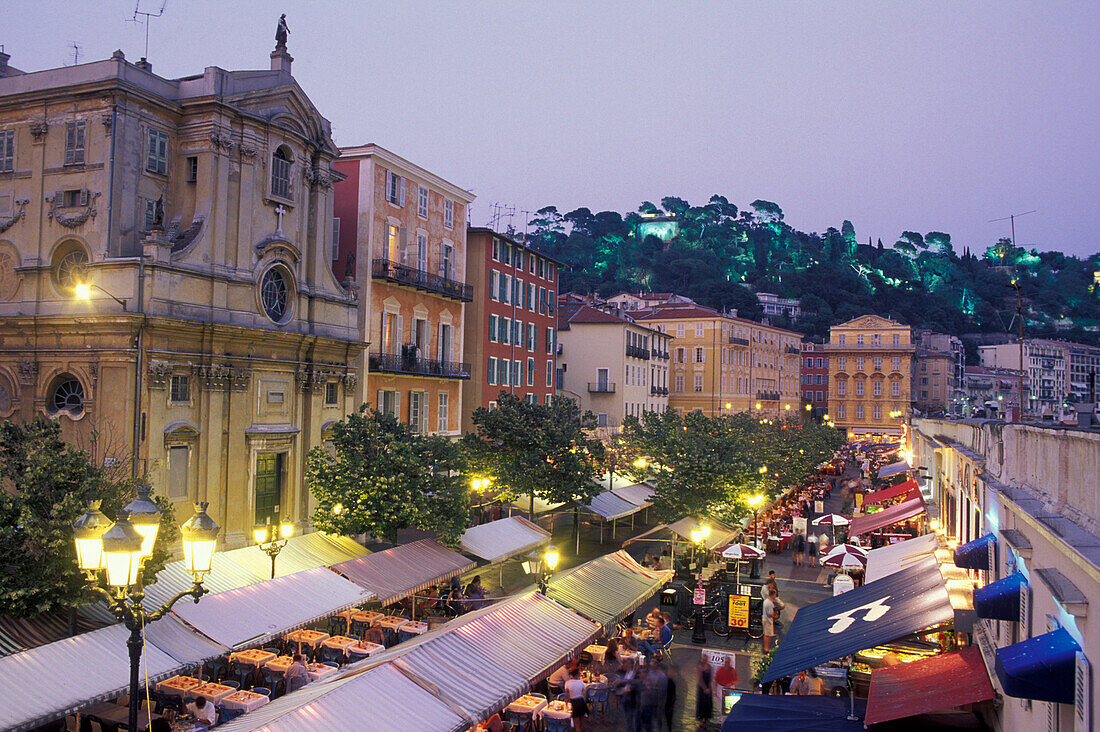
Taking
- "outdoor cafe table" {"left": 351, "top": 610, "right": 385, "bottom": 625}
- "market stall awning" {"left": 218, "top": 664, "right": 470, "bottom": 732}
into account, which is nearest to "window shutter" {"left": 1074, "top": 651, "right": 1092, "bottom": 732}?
"market stall awning" {"left": 218, "top": 664, "right": 470, "bottom": 732}

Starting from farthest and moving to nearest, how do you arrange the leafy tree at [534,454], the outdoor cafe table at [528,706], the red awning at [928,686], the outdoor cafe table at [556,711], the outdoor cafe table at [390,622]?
1. the leafy tree at [534,454]
2. the outdoor cafe table at [390,622]
3. the outdoor cafe table at [528,706]
4. the outdoor cafe table at [556,711]
5. the red awning at [928,686]

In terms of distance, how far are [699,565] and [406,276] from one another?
1773 cm

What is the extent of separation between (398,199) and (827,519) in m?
22.6

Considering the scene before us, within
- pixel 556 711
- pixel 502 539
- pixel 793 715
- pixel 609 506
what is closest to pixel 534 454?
pixel 609 506

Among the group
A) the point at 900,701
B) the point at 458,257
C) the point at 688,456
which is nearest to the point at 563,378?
the point at 458,257

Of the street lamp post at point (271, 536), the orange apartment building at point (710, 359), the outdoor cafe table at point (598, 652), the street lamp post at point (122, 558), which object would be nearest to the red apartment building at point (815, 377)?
the orange apartment building at point (710, 359)

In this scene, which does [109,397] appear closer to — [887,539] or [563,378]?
[887,539]

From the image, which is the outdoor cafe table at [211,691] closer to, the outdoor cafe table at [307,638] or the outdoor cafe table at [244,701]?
the outdoor cafe table at [244,701]

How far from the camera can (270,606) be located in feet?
59.2

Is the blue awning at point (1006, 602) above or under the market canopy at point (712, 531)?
above

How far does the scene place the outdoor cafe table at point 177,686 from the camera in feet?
53.8

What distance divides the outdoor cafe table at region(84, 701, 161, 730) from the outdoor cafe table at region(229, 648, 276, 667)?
2.33m

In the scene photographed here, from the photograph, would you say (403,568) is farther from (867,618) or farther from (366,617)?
(867,618)

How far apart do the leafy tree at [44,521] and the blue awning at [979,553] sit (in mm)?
13698
